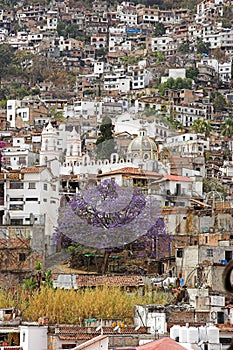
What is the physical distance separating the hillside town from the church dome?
0.10m

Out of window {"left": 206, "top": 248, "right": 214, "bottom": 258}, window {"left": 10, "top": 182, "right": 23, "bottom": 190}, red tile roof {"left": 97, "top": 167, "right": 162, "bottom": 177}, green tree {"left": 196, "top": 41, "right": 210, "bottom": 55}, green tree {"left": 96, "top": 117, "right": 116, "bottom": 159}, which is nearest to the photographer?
window {"left": 206, "top": 248, "right": 214, "bottom": 258}

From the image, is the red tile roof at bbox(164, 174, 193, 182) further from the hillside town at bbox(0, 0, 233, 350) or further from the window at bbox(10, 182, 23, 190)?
the window at bbox(10, 182, 23, 190)

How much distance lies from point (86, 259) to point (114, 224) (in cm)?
207

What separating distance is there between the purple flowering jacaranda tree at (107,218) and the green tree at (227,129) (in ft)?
122

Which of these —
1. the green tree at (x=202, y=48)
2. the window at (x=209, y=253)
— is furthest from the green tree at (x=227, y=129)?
the window at (x=209, y=253)

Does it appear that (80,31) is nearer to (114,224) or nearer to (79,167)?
(79,167)

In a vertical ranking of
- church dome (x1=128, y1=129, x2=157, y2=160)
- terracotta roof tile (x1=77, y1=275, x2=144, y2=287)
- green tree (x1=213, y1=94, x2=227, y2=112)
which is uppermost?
green tree (x1=213, y1=94, x2=227, y2=112)

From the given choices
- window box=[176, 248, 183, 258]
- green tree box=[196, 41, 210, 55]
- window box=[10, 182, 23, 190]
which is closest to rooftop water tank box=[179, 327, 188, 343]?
window box=[176, 248, 183, 258]

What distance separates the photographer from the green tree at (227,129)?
78.9m

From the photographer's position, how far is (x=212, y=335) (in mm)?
23094

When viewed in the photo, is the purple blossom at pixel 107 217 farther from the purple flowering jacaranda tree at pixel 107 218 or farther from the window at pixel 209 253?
the window at pixel 209 253

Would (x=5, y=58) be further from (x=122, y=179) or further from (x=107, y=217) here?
A: (x=107, y=217)

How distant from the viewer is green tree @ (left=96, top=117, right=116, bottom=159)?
184ft

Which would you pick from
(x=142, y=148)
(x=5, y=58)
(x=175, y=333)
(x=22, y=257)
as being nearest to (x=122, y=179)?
(x=142, y=148)
